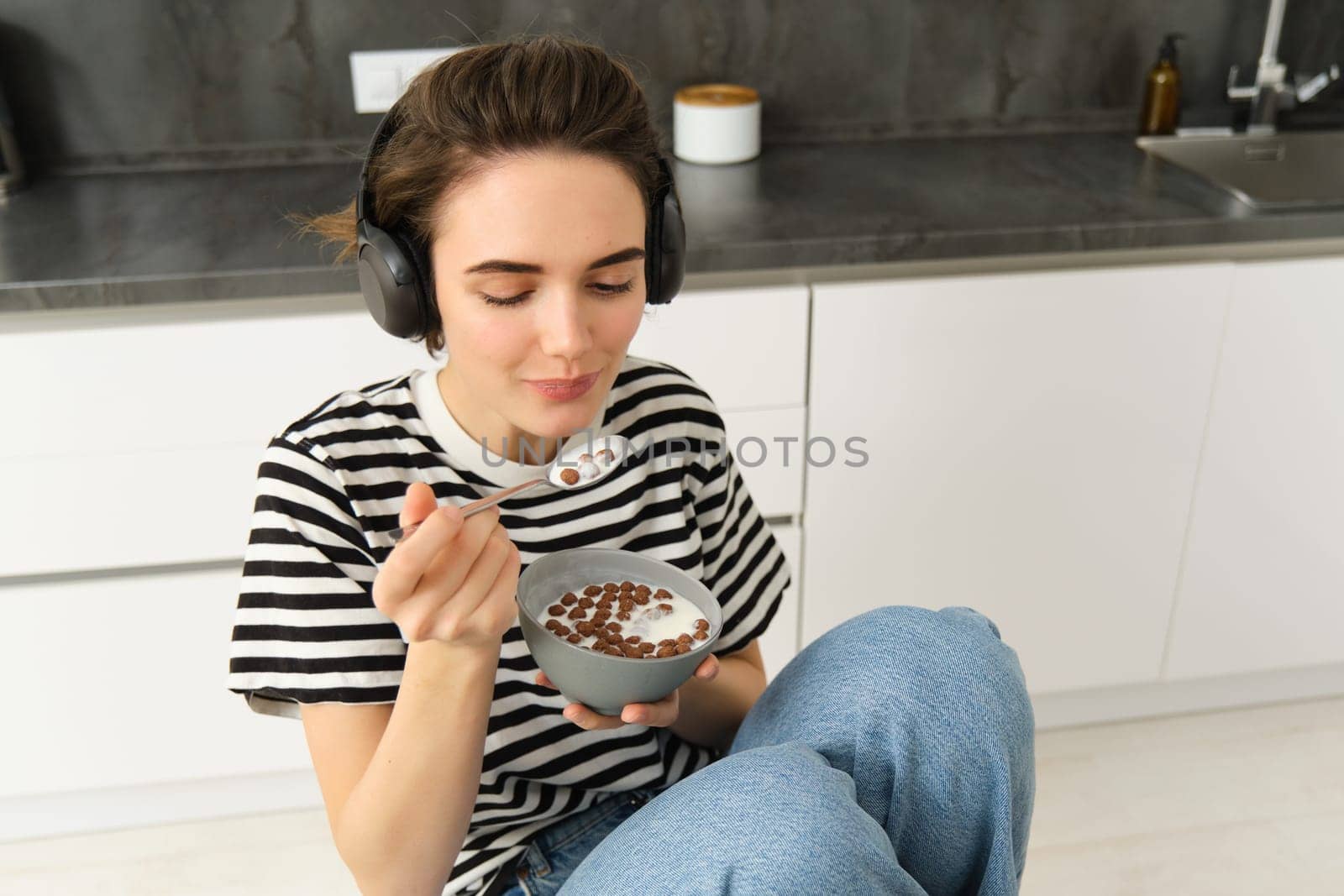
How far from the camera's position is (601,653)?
825 millimetres

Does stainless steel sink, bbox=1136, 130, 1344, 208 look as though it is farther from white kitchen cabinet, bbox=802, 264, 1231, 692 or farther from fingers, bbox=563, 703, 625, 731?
fingers, bbox=563, 703, 625, 731

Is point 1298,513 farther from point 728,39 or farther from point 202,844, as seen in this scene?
point 202,844

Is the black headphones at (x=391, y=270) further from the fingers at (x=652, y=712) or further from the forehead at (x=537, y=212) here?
the fingers at (x=652, y=712)

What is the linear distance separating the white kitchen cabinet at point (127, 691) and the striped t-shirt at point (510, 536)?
800mm

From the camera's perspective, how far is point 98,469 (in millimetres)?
1591

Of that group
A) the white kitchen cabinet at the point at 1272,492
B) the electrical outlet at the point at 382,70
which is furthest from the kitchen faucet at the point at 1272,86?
the electrical outlet at the point at 382,70

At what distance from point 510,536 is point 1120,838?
1.25m

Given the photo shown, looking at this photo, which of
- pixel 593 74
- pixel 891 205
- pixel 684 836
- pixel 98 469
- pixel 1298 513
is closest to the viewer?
pixel 684 836

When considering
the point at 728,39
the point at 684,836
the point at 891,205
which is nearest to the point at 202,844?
the point at 684,836

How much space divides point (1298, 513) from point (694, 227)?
3.53 feet

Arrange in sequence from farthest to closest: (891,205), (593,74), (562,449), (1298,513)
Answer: (1298,513) < (891,205) < (562,449) < (593,74)

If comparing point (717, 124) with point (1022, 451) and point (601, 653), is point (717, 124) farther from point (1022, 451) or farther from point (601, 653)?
point (601, 653)

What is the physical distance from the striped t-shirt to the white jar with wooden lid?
33.6 inches

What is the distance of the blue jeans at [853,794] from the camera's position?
82cm
